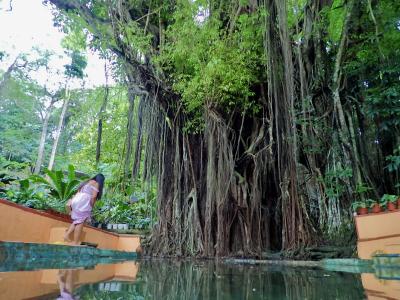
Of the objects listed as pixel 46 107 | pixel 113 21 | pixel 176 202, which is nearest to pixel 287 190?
pixel 176 202

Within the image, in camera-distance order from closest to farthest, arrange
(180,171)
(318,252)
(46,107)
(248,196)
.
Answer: (318,252) → (248,196) → (180,171) → (46,107)

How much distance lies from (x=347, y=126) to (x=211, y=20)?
2.38 meters

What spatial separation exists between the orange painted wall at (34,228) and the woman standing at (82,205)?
0.27 metres

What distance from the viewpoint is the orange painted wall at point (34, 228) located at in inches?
128

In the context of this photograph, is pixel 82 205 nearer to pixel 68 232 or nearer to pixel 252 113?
pixel 68 232

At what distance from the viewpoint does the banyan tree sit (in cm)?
448

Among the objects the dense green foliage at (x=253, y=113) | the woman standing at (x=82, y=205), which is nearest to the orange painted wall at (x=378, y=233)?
the dense green foliage at (x=253, y=113)

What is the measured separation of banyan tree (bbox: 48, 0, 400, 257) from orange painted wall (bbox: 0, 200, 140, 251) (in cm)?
95

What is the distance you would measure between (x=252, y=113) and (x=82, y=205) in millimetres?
2812

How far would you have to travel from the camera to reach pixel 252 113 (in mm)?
5285

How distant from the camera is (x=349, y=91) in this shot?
5.12 m

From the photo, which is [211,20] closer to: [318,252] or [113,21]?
[113,21]

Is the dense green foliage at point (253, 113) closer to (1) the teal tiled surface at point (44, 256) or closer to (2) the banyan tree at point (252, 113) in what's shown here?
(2) the banyan tree at point (252, 113)

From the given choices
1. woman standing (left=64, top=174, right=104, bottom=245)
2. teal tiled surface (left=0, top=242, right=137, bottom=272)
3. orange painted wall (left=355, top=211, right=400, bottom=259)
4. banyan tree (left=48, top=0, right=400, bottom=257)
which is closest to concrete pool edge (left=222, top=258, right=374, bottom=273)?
orange painted wall (left=355, top=211, right=400, bottom=259)
